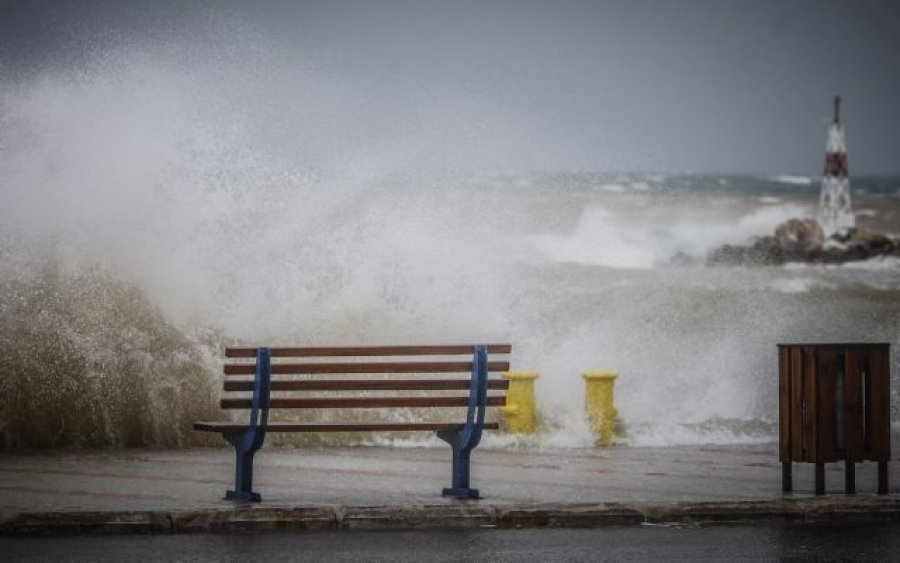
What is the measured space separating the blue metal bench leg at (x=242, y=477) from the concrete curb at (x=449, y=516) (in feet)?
1.13

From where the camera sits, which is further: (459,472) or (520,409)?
(520,409)

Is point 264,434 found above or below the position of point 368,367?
below

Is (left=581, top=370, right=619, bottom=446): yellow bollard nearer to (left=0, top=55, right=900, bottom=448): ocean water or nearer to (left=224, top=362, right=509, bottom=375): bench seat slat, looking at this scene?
(left=0, top=55, right=900, bottom=448): ocean water

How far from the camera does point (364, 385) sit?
9250mm

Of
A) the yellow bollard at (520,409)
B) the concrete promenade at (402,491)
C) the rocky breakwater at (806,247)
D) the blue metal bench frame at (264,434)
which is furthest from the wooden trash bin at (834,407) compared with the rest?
the rocky breakwater at (806,247)

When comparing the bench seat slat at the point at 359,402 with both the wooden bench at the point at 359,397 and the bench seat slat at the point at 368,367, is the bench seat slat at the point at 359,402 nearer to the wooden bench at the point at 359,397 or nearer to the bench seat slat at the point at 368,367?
the wooden bench at the point at 359,397

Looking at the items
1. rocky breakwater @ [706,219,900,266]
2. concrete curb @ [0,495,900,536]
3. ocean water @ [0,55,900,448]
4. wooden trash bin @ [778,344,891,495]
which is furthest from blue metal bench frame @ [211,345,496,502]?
rocky breakwater @ [706,219,900,266]

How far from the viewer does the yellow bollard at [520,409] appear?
503 inches

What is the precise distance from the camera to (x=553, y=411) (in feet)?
50.5

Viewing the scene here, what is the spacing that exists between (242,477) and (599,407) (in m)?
4.66

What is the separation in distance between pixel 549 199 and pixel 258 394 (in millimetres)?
22507

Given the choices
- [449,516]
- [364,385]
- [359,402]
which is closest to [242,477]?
[359,402]

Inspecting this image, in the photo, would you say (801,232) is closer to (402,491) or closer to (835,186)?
(835,186)

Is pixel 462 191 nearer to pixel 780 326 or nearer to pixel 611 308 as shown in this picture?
pixel 611 308
